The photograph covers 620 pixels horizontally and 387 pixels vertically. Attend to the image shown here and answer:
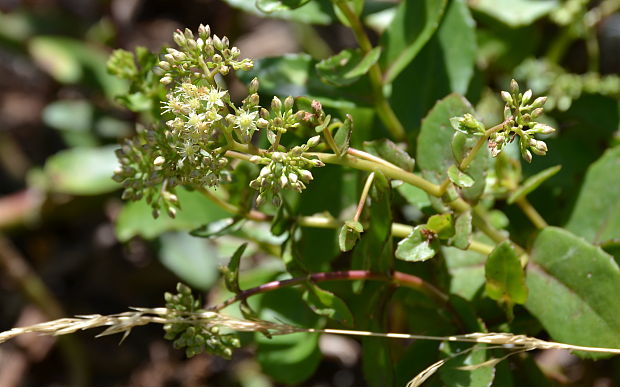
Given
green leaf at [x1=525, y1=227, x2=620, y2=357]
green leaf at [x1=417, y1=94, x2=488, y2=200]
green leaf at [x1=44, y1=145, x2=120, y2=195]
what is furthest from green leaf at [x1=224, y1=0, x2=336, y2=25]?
green leaf at [x1=44, y1=145, x2=120, y2=195]

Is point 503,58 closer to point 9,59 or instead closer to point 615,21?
point 615,21

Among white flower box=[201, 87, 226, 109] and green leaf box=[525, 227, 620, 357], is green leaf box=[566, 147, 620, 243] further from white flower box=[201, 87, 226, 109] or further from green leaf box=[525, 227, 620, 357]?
white flower box=[201, 87, 226, 109]

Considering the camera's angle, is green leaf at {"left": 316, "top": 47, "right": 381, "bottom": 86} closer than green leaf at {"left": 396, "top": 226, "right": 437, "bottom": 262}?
No

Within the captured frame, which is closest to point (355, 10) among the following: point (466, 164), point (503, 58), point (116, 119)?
point (466, 164)

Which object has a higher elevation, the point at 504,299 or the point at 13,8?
the point at 13,8

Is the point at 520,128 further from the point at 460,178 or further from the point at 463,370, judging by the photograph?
the point at 463,370

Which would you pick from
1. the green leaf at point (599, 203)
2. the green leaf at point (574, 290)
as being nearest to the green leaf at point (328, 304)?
the green leaf at point (574, 290)
